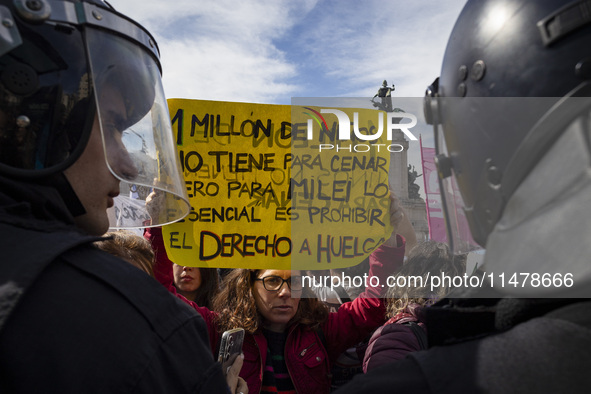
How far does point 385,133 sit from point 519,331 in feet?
8.98

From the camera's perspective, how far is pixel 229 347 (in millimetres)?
2215

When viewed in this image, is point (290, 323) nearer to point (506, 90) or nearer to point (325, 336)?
point (325, 336)

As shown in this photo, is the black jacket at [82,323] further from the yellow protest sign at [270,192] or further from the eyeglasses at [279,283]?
the yellow protest sign at [270,192]

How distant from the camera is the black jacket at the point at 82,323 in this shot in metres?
0.91

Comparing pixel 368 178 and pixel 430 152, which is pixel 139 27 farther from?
pixel 368 178

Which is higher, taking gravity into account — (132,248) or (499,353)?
(132,248)

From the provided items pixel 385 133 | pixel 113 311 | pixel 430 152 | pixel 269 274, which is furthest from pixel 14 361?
pixel 385 133

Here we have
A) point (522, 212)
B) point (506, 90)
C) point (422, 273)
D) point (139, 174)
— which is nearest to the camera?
point (522, 212)

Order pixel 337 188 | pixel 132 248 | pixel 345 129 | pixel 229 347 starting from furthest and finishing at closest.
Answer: pixel 345 129, pixel 337 188, pixel 132 248, pixel 229 347

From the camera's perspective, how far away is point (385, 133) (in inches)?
135

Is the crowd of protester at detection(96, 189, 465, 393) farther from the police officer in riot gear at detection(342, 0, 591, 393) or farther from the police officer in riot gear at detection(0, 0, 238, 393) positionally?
the police officer in riot gear at detection(342, 0, 591, 393)

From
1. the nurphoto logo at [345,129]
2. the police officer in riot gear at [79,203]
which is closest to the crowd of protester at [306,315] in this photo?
the nurphoto logo at [345,129]

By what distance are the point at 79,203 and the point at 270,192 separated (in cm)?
206

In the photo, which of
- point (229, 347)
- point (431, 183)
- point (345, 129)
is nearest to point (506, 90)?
point (431, 183)
